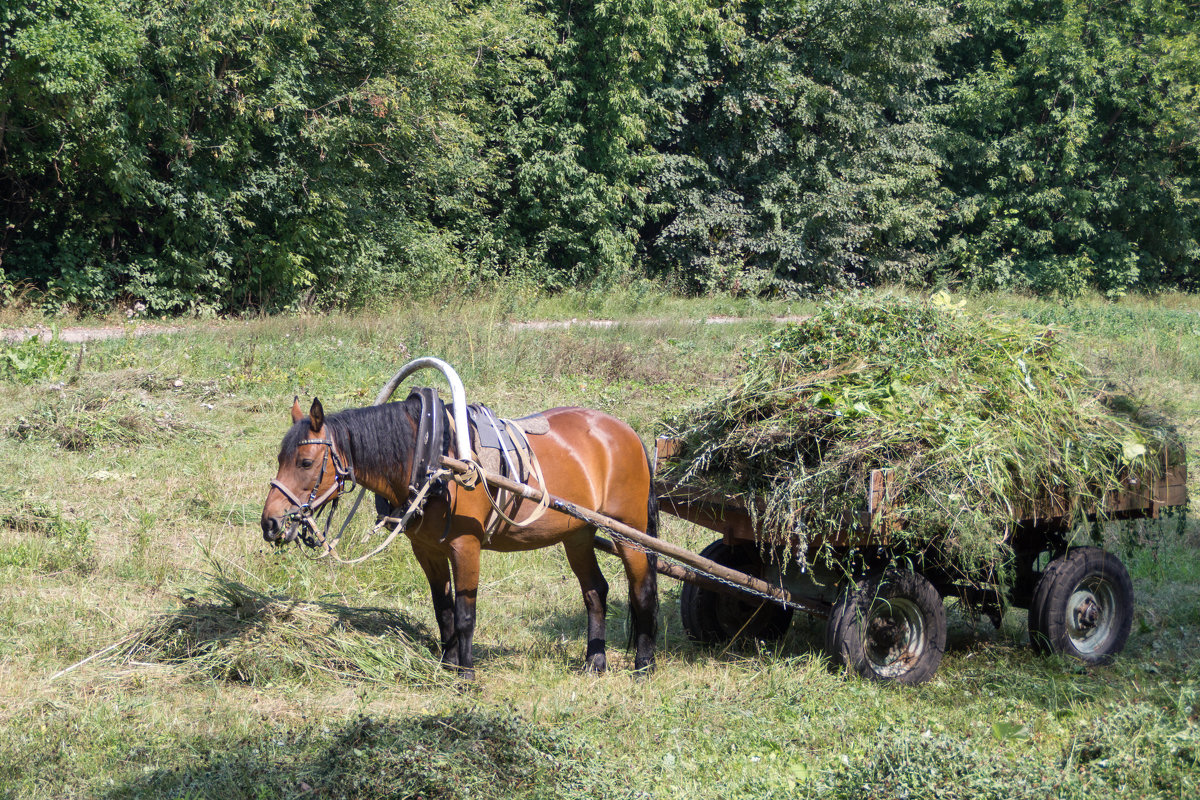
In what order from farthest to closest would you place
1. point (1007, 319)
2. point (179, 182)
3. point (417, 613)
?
point (179, 182) < point (417, 613) < point (1007, 319)

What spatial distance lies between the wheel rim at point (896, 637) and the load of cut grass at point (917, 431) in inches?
13.5

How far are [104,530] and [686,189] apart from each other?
808 inches

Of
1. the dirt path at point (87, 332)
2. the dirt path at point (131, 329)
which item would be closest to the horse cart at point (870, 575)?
the dirt path at point (131, 329)

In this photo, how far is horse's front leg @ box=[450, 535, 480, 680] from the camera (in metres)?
5.08

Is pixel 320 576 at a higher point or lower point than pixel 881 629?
lower

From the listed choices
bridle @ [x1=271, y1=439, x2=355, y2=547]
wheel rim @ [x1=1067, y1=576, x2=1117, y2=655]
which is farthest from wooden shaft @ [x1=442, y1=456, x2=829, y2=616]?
wheel rim @ [x1=1067, y1=576, x2=1117, y2=655]

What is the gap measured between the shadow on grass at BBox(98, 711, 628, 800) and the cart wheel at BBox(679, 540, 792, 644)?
6.72ft

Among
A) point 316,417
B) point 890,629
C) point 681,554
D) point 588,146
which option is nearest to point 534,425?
point 681,554

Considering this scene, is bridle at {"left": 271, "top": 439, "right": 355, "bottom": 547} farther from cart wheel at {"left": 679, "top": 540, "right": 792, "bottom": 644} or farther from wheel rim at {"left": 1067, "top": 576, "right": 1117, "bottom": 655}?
wheel rim at {"left": 1067, "top": 576, "right": 1117, "bottom": 655}

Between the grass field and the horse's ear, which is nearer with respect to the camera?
the grass field

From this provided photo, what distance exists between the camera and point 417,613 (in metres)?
6.47

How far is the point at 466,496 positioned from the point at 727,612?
2073 millimetres

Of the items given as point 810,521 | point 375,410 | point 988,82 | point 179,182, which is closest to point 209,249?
point 179,182

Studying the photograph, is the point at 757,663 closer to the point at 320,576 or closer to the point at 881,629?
the point at 881,629
